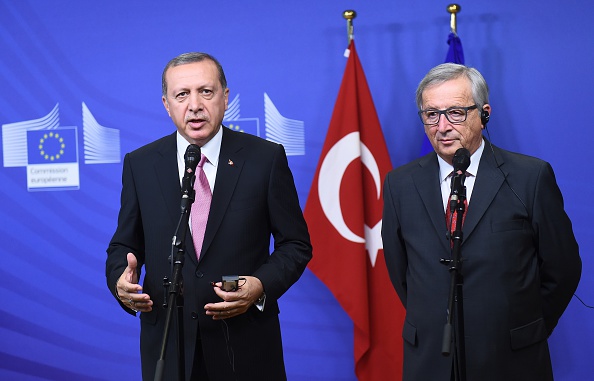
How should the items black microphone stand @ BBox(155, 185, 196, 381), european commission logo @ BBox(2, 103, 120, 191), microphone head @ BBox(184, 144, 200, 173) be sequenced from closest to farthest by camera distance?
black microphone stand @ BBox(155, 185, 196, 381)
microphone head @ BBox(184, 144, 200, 173)
european commission logo @ BBox(2, 103, 120, 191)

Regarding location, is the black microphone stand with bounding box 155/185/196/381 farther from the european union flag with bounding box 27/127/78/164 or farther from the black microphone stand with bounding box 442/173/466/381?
the european union flag with bounding box 27/127/78/164

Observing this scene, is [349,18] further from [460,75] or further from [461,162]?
[461,162]

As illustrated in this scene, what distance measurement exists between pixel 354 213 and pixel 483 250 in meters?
1.60

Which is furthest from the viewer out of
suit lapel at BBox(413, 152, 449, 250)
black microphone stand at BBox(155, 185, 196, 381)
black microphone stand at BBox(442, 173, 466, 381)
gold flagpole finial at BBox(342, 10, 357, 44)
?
gold flagpole finial at BBox(342, 10, 357, 44)

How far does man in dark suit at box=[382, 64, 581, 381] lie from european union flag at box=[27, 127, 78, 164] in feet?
8.37

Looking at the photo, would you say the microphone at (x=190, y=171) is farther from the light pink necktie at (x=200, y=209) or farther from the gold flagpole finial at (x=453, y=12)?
the gold flagpole finial at (x=453, y=12)

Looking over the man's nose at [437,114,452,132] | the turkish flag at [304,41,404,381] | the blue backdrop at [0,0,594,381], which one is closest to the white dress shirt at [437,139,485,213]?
the man's nose at [437,114,452,132]

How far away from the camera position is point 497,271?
8.18 feet

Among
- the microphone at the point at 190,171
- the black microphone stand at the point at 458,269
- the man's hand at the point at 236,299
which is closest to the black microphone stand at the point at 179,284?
the microphone at the point at 190,171

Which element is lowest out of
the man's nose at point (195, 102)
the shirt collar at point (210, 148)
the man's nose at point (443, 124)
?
the shirt collar at point (210, 148)

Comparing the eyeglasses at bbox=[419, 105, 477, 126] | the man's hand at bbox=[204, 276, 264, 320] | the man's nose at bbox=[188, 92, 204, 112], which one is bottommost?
the man's hand at bbox=[204, 276, 264, 320]

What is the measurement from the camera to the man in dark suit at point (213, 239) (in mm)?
2465

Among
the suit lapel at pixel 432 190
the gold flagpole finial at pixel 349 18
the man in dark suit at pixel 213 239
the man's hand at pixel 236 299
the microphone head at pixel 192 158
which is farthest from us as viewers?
the gold flagpole finial at pixel 349 18

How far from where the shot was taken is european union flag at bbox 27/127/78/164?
15.0 ft
